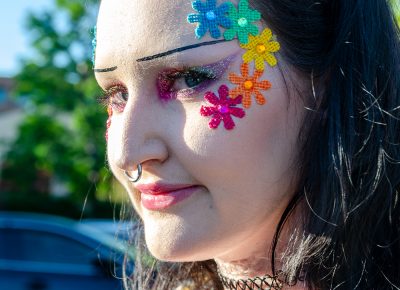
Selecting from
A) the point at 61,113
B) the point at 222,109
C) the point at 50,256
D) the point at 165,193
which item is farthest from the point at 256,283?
the point at 61,113

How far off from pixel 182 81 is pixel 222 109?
121 mm

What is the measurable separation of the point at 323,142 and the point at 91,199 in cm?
1651

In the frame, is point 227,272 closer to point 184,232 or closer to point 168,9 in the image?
point 184,232

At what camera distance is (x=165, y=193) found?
4.82 ft

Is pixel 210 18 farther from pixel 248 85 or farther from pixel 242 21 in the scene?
pixel 248 85

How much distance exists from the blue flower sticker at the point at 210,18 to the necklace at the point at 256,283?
619mm

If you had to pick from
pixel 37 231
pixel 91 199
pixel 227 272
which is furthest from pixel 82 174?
pixel 227 272

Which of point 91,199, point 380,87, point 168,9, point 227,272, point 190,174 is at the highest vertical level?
point 168,9

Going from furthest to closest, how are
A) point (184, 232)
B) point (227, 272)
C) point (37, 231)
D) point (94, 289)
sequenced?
1. point (37, 231)
2. point (94, 289)
3. point (227, 272)
4. point (184, 232)

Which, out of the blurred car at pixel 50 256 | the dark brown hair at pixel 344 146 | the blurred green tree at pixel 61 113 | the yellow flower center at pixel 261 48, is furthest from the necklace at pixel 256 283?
the blurred green tree at pixel 61 113

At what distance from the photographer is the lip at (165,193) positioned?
145 centimetres

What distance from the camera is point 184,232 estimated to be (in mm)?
1430

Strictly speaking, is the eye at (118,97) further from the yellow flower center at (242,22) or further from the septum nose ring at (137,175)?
the yellow flower center at (242,22)

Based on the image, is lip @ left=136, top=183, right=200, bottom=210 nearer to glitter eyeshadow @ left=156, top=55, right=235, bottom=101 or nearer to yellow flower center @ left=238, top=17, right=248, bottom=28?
glitter eyeshadow @ left=156, top=55, right=235, bottom=101
